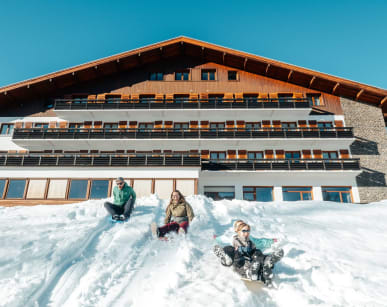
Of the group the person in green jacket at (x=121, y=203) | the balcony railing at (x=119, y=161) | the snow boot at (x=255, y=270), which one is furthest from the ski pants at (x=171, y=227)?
the balcony railing at (x=119, y=161)

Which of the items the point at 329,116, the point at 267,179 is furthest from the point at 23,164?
the point at 329,116

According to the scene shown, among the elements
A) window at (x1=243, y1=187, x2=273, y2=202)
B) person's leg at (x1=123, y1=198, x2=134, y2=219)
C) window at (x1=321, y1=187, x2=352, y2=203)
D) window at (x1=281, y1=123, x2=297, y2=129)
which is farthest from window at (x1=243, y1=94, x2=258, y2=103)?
person's leg at (x1=123, y1=198, x2=134, y2=219)

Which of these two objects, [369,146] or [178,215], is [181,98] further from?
[178,215]

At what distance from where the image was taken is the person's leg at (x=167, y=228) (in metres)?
6.91

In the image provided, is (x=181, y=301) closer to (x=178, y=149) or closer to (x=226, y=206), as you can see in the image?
(x=226, y=206)

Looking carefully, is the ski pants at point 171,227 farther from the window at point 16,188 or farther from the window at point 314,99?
the window at point 314,99

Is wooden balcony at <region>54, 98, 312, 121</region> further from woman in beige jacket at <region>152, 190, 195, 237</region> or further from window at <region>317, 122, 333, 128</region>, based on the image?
woman in beige jacket at <region>152, 190, 195, 237</region>

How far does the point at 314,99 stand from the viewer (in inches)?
1008

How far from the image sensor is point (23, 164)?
770 inches

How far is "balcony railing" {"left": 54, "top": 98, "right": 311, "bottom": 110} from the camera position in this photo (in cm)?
2369

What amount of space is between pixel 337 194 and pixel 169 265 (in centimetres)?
1972

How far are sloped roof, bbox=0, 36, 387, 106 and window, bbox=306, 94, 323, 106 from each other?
0.72 metres

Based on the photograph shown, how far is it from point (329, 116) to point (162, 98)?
15.0 m

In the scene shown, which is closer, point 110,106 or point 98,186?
point 98,186
